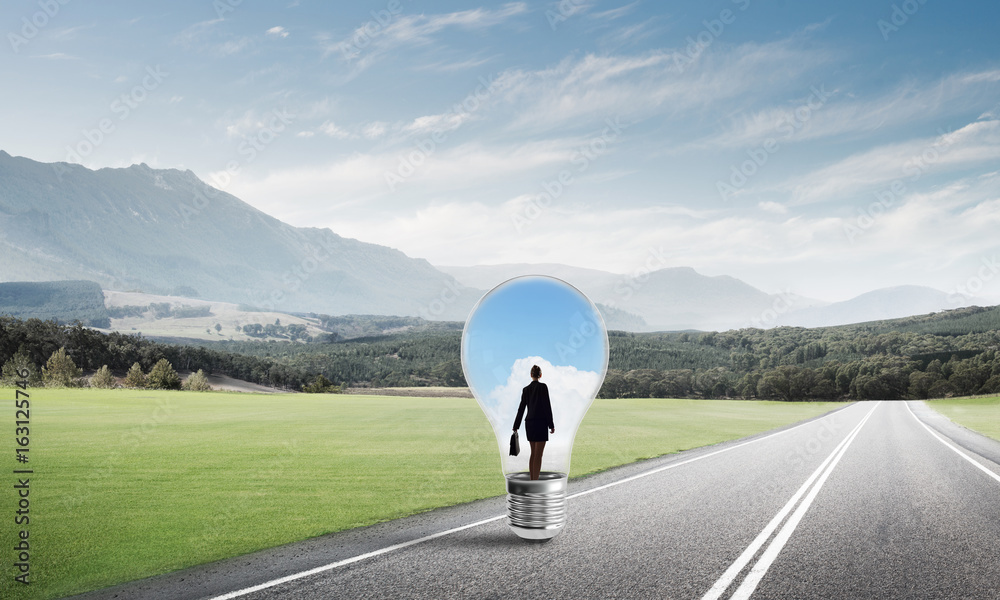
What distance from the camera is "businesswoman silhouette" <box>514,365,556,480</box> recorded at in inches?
302

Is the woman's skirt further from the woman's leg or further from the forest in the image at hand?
the forest

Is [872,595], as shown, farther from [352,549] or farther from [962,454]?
[962,454]

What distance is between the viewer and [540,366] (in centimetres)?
774

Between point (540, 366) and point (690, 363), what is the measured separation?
456ft

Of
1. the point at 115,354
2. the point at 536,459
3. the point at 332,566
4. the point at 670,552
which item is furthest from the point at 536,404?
the point at 115,354

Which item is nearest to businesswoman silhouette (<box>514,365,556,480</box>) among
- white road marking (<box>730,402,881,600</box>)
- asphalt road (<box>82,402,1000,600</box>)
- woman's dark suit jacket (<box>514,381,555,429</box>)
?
woman's dark suit jacket (<box>514,381,555,429</box>)

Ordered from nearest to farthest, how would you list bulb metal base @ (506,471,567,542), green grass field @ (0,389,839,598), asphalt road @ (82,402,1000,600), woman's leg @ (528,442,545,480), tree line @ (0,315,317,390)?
asphalt road @ (82,402,1000,600) < bulb metal base @ (506,471,567,542) < woman's leg @ (528,442,545,480) < green grass field @ (0,389,839,598) < tree line @ (0,315,317,390)

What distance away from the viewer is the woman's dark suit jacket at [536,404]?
7.67m

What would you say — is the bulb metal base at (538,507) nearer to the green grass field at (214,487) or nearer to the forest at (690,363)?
the green grass field at (214,487)

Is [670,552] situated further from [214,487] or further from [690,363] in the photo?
[690,363]

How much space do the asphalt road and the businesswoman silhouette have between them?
1401 mm

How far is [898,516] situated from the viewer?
985 cm

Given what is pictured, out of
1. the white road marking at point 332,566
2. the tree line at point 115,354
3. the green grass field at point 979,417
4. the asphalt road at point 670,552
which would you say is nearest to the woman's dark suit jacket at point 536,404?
the asphalt road at point 670,552

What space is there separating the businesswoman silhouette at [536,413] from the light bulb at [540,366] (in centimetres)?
7
